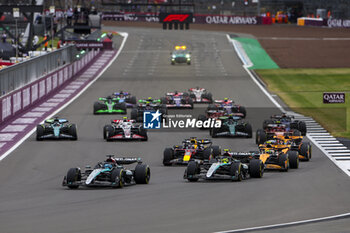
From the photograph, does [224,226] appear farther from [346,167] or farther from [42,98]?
[42,98]

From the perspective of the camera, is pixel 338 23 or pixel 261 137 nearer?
pixel 261 137

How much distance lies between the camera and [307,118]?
52.2 m

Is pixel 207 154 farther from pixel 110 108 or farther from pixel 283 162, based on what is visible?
pixel 110 108

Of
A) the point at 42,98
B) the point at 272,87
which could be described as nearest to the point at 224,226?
the point at 42,98

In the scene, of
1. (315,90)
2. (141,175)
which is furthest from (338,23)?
(141,175)

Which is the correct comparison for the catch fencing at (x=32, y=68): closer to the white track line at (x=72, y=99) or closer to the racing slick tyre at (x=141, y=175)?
the white track line at (x=72, y=99)

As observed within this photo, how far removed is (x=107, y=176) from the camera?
96.0ft

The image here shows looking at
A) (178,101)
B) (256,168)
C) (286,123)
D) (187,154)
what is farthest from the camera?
(178,101)

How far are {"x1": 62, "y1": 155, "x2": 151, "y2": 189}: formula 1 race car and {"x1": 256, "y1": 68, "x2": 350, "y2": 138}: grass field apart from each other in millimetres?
18107

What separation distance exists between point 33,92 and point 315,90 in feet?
81.6

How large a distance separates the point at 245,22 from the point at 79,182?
400 ft

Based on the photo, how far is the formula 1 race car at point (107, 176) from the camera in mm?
28812

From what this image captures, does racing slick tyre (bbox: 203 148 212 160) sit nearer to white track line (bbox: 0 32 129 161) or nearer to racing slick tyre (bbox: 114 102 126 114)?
white track line (bbox: 0 32 129 161)

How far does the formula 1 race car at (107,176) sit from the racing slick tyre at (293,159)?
639 cm
